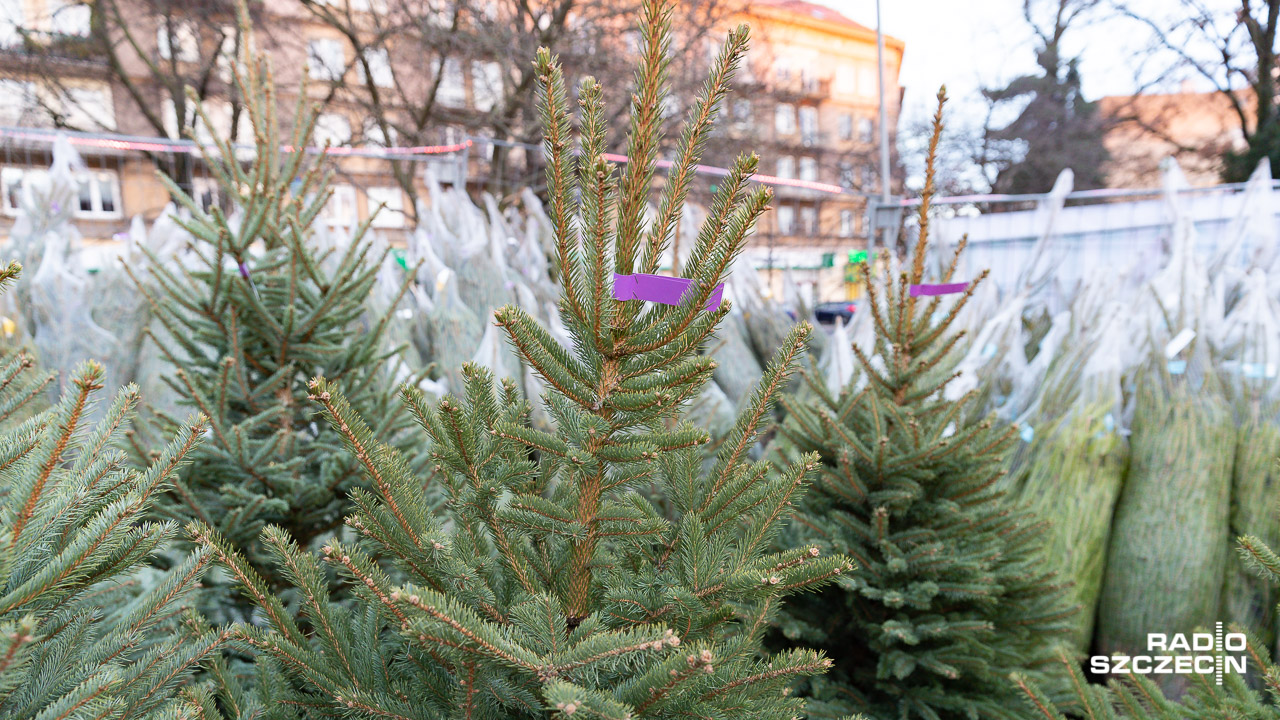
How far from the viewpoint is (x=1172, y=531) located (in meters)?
3.49

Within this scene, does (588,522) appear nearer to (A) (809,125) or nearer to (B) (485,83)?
(B) (485,83)

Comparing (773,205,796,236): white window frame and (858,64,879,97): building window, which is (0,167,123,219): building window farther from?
(858,64,879,97): building window

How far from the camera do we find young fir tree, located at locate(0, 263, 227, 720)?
2.92 feet

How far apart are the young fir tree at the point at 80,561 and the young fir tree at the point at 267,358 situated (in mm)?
1157

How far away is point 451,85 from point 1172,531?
14.4 meters

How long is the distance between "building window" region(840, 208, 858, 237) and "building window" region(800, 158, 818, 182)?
4.44 feet

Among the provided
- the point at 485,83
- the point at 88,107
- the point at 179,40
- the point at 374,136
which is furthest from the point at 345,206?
the point at 485,83

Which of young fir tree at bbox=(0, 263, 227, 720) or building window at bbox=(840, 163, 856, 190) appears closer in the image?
young fir tree at bbox=(0, 263, 227, 720)

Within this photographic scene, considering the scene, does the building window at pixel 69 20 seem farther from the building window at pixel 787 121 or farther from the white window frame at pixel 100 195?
the building window at pixel 787 121

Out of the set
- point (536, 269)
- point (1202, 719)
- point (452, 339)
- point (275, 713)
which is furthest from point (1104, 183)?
point (275, 713)

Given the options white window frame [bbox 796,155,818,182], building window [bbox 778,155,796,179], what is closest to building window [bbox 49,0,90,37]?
white window frame [bbox 796,155,818,182]

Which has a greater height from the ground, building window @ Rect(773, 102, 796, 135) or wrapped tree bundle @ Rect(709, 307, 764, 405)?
building window @ Rect(773, 102, 796, 135)

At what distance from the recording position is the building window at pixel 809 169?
17.9 meters

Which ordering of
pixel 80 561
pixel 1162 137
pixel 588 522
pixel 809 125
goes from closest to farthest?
pixel 80 561 < pixel 588 522 < pixel 1162 137 < pixel 809 125
